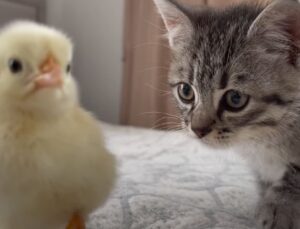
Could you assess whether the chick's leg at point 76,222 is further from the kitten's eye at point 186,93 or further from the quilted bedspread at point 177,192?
the kitten's eye at point 186,93

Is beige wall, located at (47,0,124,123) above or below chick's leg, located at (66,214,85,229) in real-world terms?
below

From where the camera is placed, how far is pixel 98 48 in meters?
2.54

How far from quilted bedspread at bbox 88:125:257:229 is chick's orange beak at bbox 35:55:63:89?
0.18 meters

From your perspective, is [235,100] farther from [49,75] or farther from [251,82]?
[49,75]

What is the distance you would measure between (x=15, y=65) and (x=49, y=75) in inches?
1.7

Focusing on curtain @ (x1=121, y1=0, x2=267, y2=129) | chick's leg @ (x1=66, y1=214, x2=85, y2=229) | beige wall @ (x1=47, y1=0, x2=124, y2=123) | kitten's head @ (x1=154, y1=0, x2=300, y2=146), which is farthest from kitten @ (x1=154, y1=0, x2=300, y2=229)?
beige wall @ (x1=47, y1=0, x2=124, y2=123)

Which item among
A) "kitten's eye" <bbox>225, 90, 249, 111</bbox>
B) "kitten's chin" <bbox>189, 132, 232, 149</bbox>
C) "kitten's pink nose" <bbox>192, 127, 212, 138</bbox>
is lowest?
"kitten's chin" <bbox>189, 132, 232, 149</bbox>

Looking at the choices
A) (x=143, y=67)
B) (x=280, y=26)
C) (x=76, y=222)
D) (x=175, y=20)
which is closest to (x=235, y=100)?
(x=280, y=26)

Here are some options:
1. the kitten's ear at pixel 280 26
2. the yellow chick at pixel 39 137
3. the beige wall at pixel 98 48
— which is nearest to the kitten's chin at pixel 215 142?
the kitten's ear at pixel 280 26

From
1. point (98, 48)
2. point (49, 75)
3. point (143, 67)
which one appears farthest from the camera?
point (98, 48)

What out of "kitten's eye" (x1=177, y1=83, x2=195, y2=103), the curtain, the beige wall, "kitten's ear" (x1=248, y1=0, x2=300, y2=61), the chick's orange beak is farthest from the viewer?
the beige wall

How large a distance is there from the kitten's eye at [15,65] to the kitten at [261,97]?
41 cm

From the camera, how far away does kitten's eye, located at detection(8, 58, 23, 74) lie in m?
0.56

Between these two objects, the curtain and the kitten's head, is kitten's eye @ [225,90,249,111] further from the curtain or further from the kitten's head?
the curtain
